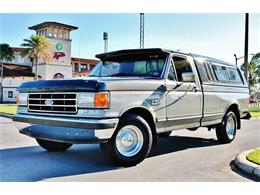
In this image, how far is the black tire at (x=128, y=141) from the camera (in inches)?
197

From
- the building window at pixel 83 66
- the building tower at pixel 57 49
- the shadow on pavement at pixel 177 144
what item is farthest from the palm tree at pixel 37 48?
the shadow on pavement at pixel 177 144

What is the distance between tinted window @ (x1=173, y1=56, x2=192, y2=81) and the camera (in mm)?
6344

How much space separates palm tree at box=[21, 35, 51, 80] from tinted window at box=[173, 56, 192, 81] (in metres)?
40.9

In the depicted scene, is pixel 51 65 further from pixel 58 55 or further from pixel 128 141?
pixel 128 141

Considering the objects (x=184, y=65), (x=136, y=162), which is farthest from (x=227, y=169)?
(x=184, y=65)

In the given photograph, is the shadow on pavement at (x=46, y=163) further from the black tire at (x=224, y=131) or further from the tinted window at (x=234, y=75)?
the tinted window at (x=234, y=75)

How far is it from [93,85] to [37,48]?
1683 inches

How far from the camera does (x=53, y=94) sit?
16.9 feet

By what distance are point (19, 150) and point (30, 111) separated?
Result: 143 cm

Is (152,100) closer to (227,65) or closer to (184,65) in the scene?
(184,65)

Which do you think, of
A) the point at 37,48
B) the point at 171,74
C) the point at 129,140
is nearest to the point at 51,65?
the point at 37,48

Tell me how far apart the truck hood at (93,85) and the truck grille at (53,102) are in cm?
9

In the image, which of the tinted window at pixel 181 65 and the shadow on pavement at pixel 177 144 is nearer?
the tinted window at pixel 181 65

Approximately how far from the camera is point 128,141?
Result: 5230mm
